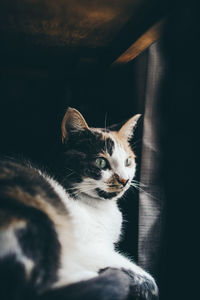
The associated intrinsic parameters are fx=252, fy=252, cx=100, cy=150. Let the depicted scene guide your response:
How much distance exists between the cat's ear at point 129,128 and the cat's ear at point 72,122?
4.9 inches

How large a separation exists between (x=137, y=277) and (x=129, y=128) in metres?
0.44

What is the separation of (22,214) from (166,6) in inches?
24.5

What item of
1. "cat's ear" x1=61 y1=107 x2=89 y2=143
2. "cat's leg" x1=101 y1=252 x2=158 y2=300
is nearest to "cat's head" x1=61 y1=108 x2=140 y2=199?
"cat's ear" x1=61 y1=107 x2=89 y2=143

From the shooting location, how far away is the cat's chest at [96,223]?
716 millimetres

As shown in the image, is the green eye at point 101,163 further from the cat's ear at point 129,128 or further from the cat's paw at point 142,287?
the cat's paw at point 142,287

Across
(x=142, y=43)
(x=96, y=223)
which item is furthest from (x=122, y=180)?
(x=142, y=43)

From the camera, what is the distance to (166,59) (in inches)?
28.2

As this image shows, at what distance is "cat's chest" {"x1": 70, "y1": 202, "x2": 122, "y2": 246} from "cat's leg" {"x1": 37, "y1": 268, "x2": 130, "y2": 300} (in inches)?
4.3

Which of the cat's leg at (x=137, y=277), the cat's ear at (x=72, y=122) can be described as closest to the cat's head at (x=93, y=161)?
the cat's ear at (x=72, y=122)

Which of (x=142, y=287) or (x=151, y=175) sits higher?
(x=151, y=175)

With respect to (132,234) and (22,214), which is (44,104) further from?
(132,234)

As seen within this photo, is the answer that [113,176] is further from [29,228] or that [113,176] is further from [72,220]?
[29,228]

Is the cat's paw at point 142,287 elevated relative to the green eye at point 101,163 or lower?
lower

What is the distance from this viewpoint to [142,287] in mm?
677
